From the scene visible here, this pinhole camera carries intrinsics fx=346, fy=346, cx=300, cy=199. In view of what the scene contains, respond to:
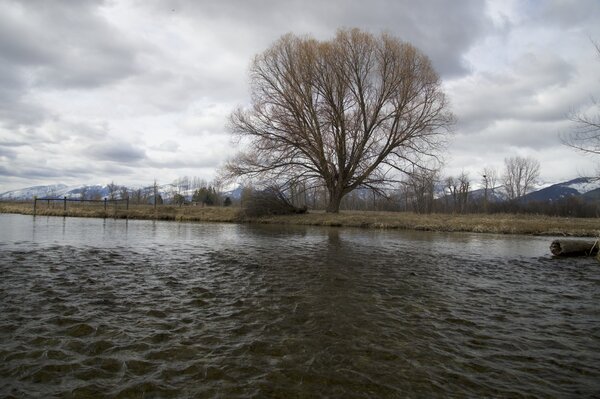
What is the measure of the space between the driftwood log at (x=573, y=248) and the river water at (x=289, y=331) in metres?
4.14

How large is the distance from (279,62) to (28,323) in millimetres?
28611

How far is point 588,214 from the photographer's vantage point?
2576 inches

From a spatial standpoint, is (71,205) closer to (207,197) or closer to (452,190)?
(207,197)

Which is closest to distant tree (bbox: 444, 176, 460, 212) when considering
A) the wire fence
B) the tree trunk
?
the tree trunk

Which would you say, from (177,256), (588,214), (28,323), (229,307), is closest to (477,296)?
(229,307)

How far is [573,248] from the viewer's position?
1350 centimetres

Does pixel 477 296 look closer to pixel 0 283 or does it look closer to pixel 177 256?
pixel 177 256

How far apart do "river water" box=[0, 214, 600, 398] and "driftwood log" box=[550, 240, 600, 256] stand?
4144 mm

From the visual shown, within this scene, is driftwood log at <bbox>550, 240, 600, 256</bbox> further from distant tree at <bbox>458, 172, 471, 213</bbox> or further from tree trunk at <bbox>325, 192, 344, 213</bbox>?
distant tree at <bbox>458, 172, 471, 213</bbox>

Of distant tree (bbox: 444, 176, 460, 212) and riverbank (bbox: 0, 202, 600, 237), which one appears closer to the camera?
riverbank (bbox: 0, 202, 600, 237)

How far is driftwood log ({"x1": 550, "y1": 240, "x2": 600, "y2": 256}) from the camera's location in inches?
516

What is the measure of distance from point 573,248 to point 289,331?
13.9 m

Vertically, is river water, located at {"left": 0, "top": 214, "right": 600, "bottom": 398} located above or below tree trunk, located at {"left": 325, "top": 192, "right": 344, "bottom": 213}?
below

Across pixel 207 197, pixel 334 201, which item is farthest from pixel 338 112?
pixel 207 197
